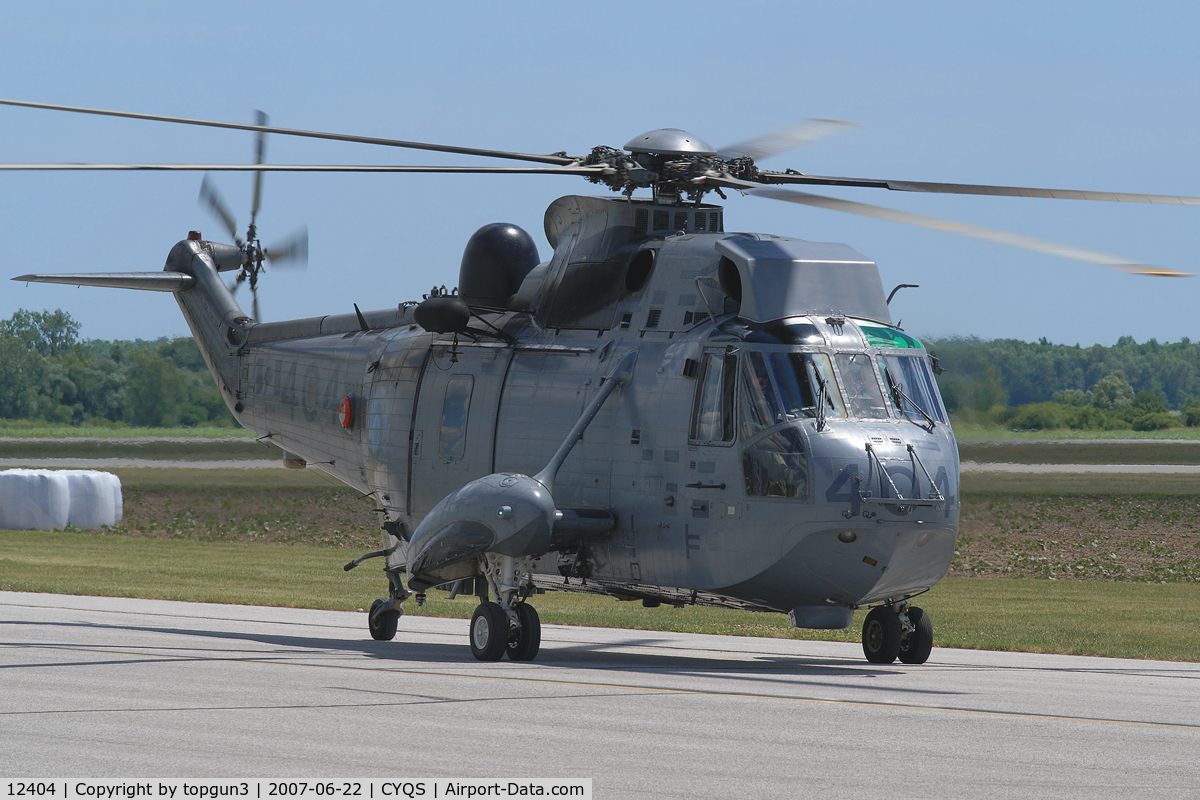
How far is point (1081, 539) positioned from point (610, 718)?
29.6m

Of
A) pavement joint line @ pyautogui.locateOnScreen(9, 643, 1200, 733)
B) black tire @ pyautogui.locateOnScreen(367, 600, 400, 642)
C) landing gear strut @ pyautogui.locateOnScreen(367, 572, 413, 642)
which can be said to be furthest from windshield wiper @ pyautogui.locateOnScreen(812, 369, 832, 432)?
black tire @ pyautogui.locateOnScreen(367, 600, 400, 642)

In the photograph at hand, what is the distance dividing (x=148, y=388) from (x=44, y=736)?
172ft

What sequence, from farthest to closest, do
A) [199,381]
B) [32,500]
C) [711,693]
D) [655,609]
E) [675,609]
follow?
1. [199,381]
2. [32,500]
3. [655,609]
4. [675,609]
5. [711,693]

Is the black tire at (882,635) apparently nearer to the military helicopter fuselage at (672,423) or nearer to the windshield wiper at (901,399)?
the military helicopter fuselage at (672,423)

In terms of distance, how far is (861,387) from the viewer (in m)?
14.7

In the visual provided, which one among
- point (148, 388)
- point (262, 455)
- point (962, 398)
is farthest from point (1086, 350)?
point (962, 398)

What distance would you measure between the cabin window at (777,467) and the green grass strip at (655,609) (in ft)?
23.1

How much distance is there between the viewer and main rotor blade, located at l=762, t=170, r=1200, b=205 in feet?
41.6

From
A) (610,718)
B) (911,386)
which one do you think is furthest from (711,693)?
(911,386)

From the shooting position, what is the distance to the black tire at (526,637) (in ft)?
51.8

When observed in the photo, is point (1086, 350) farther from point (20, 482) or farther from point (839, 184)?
point (839, 184)

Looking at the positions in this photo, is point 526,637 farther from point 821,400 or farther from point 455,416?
point 821,400

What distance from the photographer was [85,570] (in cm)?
3092

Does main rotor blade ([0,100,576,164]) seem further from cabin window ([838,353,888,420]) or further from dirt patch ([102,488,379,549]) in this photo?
dirt patch ([102,488,379,549])
